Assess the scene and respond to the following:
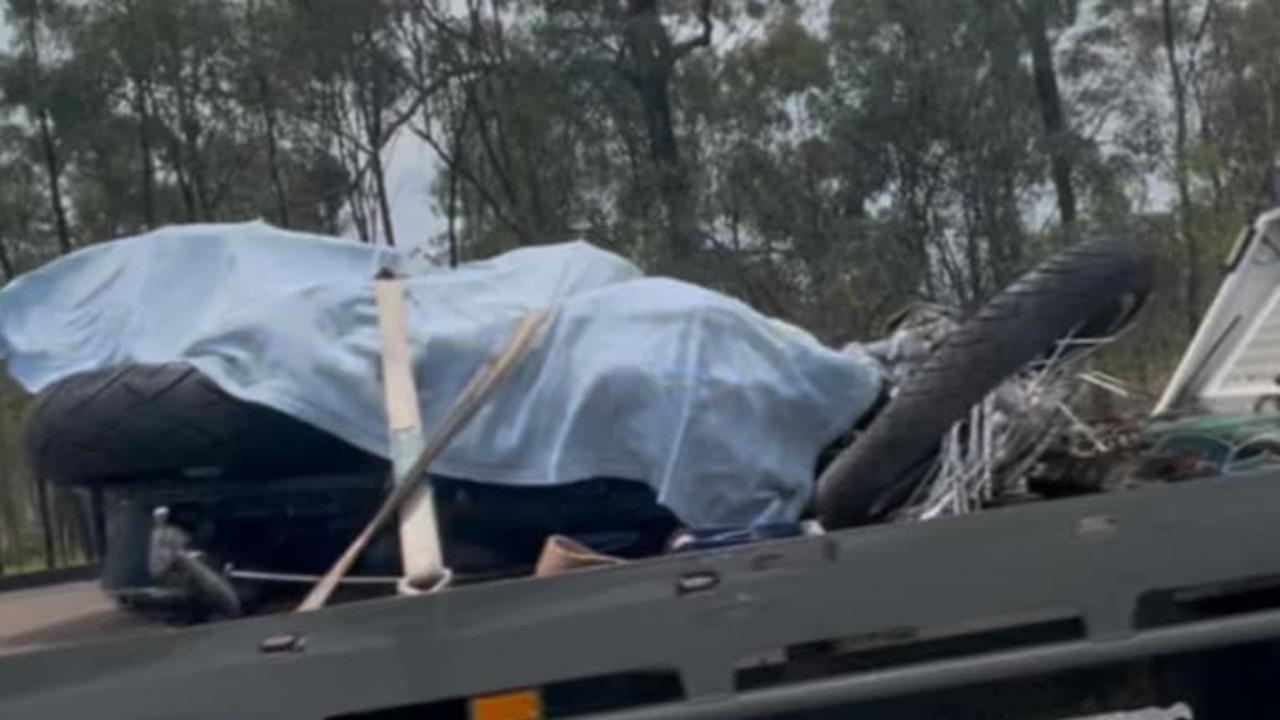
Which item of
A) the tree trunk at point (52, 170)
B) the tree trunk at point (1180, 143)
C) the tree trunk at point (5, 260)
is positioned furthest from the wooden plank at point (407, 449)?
the tree trunk at point (5, 260)

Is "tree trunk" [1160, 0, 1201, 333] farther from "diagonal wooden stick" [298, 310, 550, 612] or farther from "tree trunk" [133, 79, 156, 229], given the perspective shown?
"diagonal wooden stick" [298, 310, 550, 612]

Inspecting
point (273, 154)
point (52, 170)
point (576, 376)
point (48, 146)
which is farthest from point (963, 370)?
point (48, 146)

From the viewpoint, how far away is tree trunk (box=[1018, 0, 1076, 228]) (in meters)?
26.4

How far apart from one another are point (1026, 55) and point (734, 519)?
23.8 m

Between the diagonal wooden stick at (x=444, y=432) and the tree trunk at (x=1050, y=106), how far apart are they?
2222cm

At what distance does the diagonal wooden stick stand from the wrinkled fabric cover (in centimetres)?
3

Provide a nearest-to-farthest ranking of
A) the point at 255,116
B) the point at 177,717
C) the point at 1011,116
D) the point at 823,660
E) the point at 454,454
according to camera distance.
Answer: the point at 177,717, the point at 823,660, the point at 454,454, the point at 1011,116, the point at 255,116

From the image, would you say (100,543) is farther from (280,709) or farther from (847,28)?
(847,28)

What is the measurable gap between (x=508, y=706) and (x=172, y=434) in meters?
0.87

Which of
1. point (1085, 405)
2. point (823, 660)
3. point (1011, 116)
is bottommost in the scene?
point (823, 660)

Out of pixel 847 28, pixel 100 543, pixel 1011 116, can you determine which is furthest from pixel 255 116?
pixel 100 543

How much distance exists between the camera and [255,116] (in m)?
29.2

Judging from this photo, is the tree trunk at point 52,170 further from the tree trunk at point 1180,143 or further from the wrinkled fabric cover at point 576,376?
the wrinkled fabric cover at point 576,376

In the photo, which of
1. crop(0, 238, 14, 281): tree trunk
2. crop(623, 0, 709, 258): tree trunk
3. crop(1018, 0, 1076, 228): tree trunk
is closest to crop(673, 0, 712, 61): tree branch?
crop(623, 0, 709, 258): tree trunk
